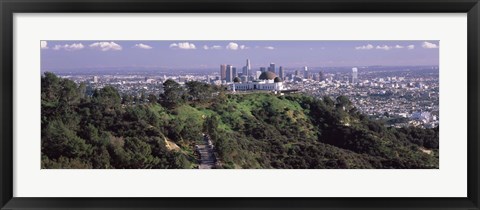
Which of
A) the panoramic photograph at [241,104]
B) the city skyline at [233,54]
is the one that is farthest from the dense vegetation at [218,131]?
the city skyline at [233,54]

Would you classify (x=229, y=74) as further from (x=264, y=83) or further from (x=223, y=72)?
(x=264, y=83)

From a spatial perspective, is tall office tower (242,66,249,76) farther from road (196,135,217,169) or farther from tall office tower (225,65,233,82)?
road (196,135,217,169)

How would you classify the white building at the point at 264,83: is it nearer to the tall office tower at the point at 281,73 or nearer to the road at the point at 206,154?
the tall office tower at the point at 281,73

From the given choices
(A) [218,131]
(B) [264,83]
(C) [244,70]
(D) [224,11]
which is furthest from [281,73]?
(D) [224,11]

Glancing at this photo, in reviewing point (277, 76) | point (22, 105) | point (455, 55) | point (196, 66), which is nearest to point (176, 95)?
point (196, 66)

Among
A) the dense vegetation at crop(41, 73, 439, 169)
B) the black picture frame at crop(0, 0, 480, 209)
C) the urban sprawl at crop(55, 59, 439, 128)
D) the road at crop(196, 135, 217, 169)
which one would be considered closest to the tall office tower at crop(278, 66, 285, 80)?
the urban sprawl at crop(55, 59, 439, 128)

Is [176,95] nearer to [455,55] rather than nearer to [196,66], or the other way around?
[196,66]

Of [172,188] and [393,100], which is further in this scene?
[393,100]
